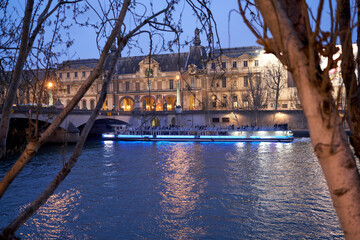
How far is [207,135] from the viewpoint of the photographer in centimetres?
4447

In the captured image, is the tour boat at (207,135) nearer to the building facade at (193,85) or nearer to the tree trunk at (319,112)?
the building facade at (193,85)

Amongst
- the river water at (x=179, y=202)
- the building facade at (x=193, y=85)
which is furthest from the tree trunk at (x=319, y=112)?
the building facade at (x=193, y=85)

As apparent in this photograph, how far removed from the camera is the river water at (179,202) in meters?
11.4

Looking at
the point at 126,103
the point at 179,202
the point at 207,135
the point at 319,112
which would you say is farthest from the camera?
the point at 126,103

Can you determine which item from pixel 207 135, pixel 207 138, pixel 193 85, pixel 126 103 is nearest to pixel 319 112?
pixel 207 138

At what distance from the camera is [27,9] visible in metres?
3.59

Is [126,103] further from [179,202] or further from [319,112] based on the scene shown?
[319,112]

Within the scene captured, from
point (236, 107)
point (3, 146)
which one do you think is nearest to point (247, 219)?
point (3, 146)

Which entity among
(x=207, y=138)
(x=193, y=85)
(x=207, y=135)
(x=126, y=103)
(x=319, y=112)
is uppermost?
(x=193, y=85)

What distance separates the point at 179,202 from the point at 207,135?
3024cm

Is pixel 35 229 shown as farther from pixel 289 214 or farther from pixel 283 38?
pixel 283 38

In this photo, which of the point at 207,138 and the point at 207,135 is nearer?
the point at 207,138

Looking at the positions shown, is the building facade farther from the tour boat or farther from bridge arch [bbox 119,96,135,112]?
the tour boat

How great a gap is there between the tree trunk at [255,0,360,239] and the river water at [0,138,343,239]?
9.39 metres
